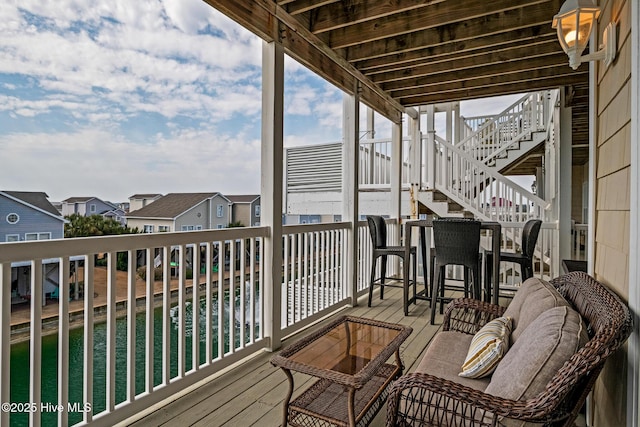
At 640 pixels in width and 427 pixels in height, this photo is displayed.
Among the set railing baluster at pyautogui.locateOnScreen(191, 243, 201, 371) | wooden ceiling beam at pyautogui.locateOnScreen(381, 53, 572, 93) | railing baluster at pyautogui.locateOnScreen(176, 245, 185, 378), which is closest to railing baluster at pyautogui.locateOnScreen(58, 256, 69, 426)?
railing baluster at pyautogui.locateOnScreen(176, 245, 185, 378)

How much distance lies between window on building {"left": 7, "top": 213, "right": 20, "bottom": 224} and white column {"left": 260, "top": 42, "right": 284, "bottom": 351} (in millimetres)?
1680

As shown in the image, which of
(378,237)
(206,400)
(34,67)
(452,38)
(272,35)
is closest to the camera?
(34,67)

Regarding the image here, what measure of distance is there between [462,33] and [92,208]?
343 centimetres

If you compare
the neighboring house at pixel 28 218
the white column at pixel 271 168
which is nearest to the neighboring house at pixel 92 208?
the neighboring house at pixel 28 218

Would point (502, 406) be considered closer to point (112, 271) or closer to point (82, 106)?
point (112, 271)

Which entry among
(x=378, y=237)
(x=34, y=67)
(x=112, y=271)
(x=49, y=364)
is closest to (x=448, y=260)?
(x=378, y=237)

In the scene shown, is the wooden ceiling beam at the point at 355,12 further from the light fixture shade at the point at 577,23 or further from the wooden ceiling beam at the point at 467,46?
the light fixture shade at the point at 577,23

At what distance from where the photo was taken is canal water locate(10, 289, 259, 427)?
1663mm

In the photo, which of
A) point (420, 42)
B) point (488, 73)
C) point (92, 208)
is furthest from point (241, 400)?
point (488, 73)

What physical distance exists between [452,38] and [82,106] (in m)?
3.22

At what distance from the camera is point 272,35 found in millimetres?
2973

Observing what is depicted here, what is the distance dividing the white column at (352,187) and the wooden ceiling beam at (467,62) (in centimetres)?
52

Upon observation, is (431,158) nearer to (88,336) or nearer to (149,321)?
(149,321)

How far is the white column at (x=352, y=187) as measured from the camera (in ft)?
14.5
